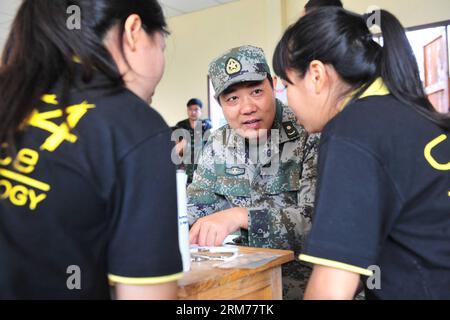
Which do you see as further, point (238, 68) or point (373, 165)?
point (238, 68)

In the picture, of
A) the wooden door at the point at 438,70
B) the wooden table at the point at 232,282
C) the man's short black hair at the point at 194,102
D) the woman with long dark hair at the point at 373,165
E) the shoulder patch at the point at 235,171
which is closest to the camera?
the woman with long dark hair at the point at 373,165

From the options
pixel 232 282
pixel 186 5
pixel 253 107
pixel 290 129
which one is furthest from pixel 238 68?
pixel 186 5

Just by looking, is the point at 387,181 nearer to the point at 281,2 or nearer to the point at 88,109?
the point at 88,109

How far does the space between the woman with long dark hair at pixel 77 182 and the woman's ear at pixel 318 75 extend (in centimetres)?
37

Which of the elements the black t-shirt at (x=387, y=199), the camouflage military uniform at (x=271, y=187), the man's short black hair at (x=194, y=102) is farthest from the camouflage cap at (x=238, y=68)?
the man's short black hair at (x=194, y=102)

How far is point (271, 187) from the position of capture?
1505 mm

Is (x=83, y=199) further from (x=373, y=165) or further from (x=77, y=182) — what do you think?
(x=373, y=165)

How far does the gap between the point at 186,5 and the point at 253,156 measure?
444 cm

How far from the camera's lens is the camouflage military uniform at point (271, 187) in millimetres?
1211

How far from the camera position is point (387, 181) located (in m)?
0.70

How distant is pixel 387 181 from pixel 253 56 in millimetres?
966

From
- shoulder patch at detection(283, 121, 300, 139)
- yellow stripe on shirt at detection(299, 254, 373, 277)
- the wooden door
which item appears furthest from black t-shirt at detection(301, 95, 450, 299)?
the wooden door

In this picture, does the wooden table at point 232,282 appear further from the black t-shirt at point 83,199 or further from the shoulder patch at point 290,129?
the shoulder patch at point 290,129

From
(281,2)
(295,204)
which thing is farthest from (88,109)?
(281,2)
